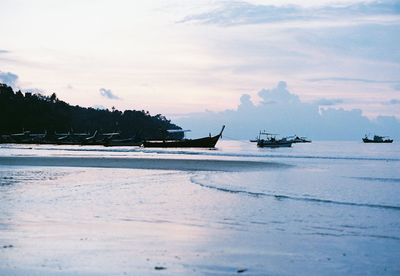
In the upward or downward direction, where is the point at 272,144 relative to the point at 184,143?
upward

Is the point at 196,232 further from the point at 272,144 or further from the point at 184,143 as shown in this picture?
the point at 272,144

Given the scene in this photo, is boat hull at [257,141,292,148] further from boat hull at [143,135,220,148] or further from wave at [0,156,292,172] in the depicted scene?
wave at [0,156,292,172]

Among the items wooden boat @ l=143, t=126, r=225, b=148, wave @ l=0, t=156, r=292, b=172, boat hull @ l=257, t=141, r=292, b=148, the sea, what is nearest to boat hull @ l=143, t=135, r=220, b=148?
wooden boat @ l=143, t=126, r=225, b=148

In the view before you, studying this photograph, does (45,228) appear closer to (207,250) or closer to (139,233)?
(139,233)

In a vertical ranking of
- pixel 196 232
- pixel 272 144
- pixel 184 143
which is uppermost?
pixel 272 144

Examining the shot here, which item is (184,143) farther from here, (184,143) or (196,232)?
(196,232)

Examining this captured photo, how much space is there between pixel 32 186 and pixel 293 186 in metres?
11.0

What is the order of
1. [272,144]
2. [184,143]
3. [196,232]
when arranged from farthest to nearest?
[272,144]
[184,143]
[196,232]

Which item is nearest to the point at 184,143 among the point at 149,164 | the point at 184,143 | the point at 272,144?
the point at 184,143

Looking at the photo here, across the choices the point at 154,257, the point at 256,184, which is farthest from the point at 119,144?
the point at 154,257

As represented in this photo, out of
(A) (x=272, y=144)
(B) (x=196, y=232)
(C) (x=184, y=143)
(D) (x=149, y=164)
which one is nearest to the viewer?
(B) (x=196, y=232)

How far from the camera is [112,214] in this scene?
14234mm

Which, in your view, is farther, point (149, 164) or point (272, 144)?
point (272, 144)

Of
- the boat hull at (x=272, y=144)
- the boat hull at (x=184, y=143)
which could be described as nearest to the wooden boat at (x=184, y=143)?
the boat hull at (x=184, y=143)
